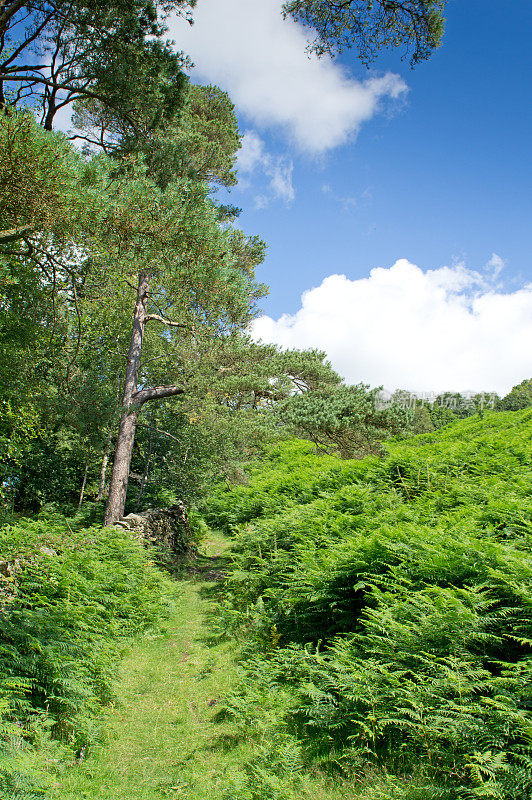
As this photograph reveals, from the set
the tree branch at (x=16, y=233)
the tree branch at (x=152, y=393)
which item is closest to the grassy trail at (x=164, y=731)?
the tree branch at (x=152, y=393)

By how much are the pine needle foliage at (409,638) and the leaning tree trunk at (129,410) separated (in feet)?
16.0

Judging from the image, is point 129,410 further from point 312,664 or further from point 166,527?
point 312,664

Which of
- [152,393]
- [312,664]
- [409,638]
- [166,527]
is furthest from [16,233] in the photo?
[166,527]

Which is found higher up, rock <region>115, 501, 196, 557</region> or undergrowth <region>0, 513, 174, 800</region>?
rock <region>115, 501, 196, 557</region>

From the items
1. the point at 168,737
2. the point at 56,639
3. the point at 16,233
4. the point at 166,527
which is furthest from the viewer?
the point at 166,527

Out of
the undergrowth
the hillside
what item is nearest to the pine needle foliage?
the hillside

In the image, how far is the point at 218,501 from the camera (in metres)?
14.3

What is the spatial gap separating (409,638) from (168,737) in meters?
3.09

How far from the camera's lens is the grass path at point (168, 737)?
4.13 metres

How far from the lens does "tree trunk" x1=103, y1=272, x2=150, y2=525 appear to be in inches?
473

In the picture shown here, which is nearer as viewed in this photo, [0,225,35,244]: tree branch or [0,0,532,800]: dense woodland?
[0,0,532,800]: dense woodland

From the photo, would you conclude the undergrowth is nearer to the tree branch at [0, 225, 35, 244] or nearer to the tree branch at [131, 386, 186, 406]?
the tree branch at [131, 386, 186, 406]

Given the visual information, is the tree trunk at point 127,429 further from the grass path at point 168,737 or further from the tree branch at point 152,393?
the grass path at point 168,737

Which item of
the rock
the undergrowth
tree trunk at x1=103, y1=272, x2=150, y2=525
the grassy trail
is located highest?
tree trunk at x1=103, y1=272, x2=150, y2=525
